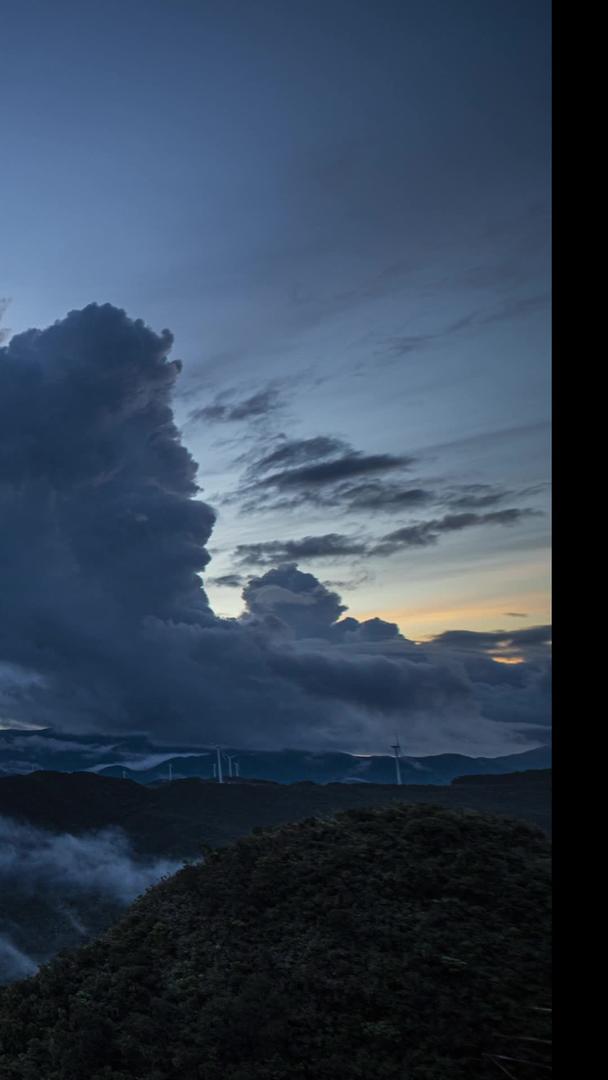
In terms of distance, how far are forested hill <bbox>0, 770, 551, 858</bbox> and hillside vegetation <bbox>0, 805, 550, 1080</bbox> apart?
83.8 metres

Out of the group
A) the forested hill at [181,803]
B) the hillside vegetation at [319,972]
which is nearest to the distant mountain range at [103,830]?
the forested hill at [181,803]

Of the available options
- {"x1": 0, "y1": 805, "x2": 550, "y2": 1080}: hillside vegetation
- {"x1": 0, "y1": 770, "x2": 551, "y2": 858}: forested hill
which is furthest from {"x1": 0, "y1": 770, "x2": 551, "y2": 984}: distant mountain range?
{"x1": 0, "y1": 805, "x2": 550, "y2": 1080}: hillside vegetation

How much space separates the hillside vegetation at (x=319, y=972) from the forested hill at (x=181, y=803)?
275 ft

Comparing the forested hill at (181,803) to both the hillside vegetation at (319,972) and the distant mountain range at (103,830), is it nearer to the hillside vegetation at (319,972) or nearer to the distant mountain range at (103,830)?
the distant mountain range at (103,830)

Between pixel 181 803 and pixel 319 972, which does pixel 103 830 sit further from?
pixel 319 972

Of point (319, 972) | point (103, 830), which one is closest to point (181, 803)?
point (103, 830)

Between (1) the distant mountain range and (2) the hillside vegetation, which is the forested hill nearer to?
(1) the distant mountain range

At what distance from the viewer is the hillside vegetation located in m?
14.3

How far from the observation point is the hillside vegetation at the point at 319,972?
14.3 meters

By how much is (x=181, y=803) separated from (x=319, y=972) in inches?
6598

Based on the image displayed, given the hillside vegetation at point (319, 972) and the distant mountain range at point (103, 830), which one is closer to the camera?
the hillside vegetation at point (319, 972)

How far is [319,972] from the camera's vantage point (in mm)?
16812

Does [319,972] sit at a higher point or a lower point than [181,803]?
higher

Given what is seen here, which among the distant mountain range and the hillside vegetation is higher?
the hillside vegetation
